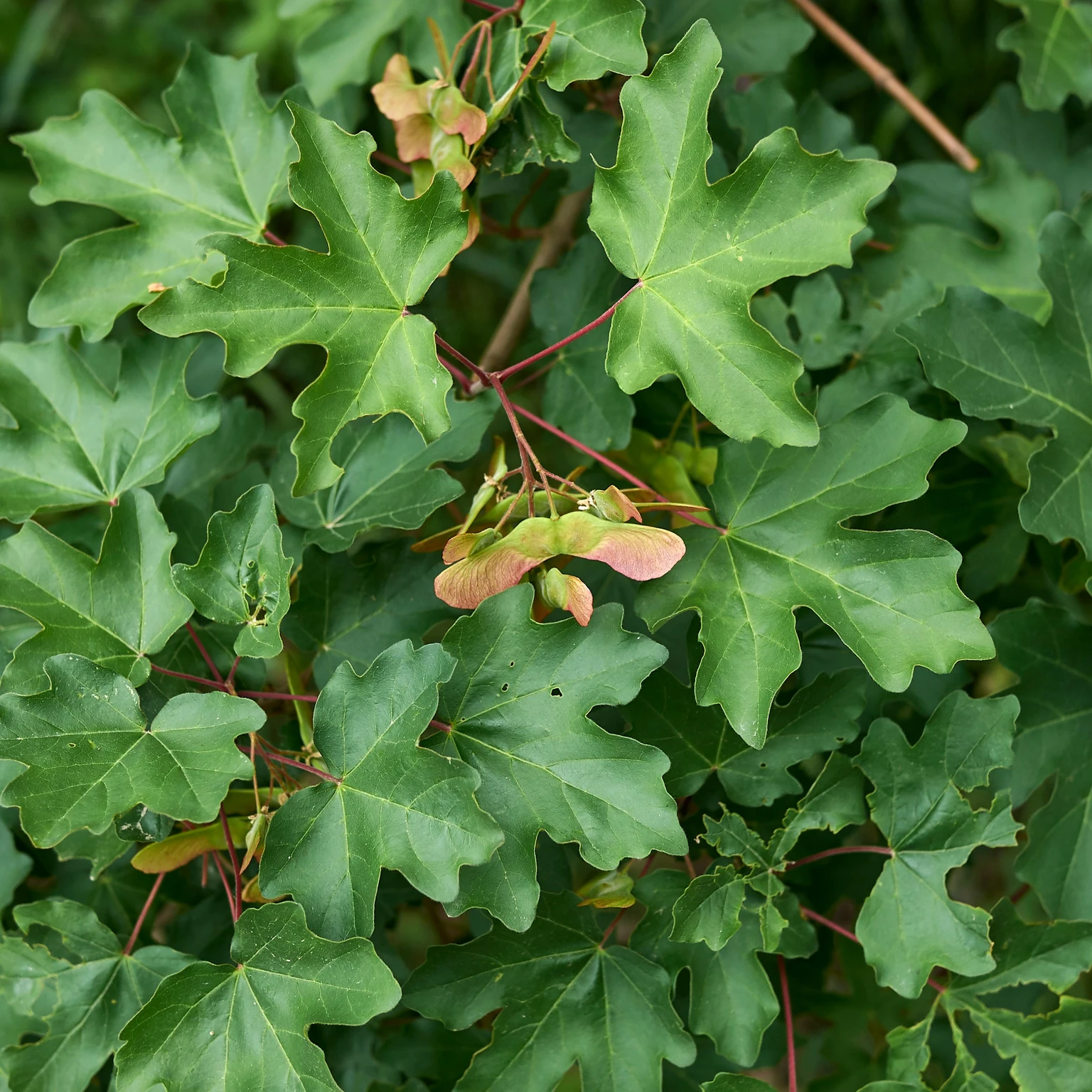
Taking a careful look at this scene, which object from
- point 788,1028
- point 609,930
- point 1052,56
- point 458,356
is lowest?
point 788,1028

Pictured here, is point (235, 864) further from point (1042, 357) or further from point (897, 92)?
point (897, 92)

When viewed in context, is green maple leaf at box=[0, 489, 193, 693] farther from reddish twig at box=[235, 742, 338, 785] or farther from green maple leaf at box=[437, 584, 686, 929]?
green maple leaf at box=[437, 584, 686, 929]

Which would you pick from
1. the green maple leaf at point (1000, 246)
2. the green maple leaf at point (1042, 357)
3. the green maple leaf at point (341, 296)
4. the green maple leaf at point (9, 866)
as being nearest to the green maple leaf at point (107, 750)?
the green maple leaf at point (341, 296)

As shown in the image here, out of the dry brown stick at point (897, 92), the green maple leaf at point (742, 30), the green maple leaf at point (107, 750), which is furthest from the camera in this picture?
the dry brown stick at point (897, 92)

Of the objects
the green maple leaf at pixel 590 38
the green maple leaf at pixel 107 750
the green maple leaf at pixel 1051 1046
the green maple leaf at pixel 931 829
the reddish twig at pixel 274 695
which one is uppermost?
the green maple leaf at pixel 590 38

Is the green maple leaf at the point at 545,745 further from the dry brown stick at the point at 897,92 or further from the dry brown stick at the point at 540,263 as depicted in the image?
the dry brown stick at the point at 897,92

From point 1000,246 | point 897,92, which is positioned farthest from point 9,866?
point 897,92

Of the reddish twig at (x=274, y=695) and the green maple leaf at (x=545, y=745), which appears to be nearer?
the green maple leaf at (x=545, y=745)
